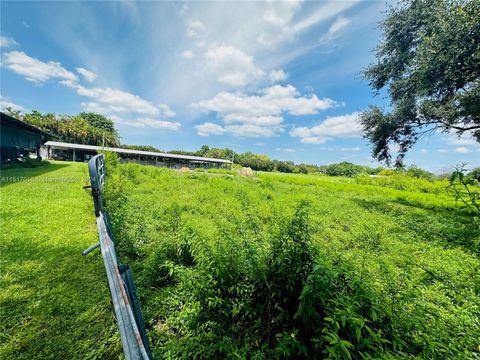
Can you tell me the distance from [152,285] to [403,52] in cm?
1347

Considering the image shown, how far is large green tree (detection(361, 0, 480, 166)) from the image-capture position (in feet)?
23.6

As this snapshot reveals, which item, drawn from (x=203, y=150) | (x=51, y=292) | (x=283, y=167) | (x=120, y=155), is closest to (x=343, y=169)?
(x=283, y=167)

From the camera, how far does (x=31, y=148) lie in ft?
60.0

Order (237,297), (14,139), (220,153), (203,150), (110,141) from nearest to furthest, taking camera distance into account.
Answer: (237,297) → (14,139) → (110,141) → (220,153) → (203,150)

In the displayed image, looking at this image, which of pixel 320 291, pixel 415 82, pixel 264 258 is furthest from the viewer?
pixel 415 82

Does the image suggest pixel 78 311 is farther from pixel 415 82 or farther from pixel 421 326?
pixel 415 82

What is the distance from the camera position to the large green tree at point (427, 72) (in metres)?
7.21

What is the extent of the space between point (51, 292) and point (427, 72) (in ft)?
40.2

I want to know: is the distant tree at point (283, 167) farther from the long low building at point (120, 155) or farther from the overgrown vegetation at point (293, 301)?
the overgrown vegetation at point (293, 301)

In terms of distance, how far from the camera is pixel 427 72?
25.8 ft

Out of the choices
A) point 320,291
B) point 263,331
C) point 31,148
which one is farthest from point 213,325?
point 31,148

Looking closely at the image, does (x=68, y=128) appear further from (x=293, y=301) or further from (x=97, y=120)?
(x=293, y=301)

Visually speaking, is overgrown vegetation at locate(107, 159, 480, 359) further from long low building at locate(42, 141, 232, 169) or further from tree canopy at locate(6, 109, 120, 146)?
tree canopy at locate(6, 109, 120, 146)

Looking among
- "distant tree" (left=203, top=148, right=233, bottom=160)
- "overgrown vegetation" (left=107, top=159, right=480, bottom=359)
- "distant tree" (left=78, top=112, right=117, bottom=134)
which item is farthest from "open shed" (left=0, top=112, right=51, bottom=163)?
"distant tree" (left=203, top=148, right=233, bottom=160)
